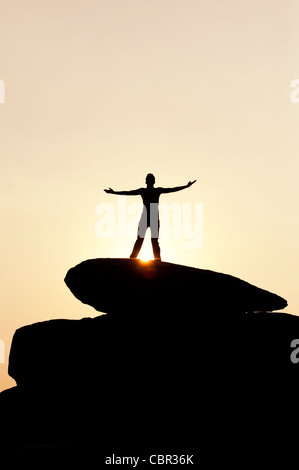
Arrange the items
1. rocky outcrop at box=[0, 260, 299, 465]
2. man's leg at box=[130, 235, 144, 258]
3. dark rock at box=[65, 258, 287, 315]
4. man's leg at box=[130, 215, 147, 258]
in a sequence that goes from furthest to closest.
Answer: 1. man's leg at box=[130, 235, 144, 258]
2. man's leg at box=[130, 215, 147, 258]
3. dark rock at box=[65, 258, 287, 315]
4. rocky outcrop at box=[0, 260, 299, 465]

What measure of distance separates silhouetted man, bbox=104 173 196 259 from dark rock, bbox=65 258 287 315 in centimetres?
127

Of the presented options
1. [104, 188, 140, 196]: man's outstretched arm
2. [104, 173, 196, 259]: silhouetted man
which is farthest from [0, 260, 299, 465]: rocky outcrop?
[104, 188, 140, 196]: man's outstretched arm

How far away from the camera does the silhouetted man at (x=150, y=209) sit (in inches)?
941

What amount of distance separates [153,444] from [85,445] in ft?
6.57

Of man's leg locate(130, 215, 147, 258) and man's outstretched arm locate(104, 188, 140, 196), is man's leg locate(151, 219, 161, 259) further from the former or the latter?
man's outstretched arm locate(104, 188, 140, 196)

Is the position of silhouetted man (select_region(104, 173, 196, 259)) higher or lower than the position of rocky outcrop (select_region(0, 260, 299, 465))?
higher

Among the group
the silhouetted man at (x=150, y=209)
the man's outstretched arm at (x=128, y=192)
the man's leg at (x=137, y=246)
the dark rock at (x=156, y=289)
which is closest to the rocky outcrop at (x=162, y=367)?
the dark rock at (x=156, y=289)

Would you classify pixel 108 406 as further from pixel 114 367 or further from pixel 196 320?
pixel 196 320

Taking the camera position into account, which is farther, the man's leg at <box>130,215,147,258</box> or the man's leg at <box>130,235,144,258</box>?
the man's leg at <box>130,235,144,258</box>

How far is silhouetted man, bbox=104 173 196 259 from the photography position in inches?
941

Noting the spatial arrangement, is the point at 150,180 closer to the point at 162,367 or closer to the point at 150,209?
the point at 150,209

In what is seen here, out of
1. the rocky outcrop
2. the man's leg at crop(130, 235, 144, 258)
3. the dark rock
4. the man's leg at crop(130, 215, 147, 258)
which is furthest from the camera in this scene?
the man's leg at crop(130, 235, 144, 258)

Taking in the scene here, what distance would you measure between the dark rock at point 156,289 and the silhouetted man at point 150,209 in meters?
1.27
